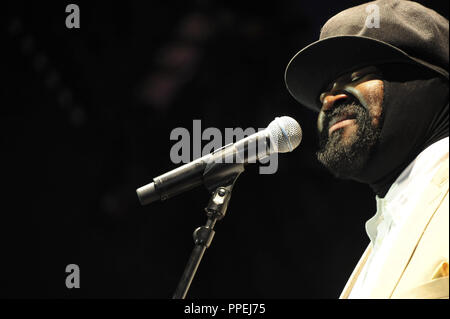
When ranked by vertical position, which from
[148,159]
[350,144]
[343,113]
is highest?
[343,113]

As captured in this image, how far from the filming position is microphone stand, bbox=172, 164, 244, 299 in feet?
5.08

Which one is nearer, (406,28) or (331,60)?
(406,28)

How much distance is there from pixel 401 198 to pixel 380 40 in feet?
1.85

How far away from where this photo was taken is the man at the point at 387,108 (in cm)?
150

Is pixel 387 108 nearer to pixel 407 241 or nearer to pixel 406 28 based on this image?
pixel 406 28

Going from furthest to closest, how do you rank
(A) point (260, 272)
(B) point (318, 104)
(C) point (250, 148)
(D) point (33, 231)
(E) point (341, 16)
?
(A) point (260, 272)
(D) point (33, 231)
(B) point (318, 104)
(E) point (341, 16)
(C) point (250, 148)

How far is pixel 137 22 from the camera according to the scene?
10.2 ft

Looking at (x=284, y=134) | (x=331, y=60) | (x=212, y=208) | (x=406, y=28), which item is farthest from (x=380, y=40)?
(x=212, y=208)

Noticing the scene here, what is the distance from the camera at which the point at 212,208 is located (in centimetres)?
162

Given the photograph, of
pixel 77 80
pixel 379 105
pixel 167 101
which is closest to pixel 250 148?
pixel 379 105

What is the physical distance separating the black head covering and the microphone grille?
282 millimetres

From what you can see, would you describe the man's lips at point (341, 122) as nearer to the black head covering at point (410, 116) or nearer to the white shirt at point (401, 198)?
the black head covering at point (410, 116)

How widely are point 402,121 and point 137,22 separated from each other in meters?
1.95

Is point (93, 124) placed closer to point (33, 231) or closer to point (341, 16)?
point (33, 231)
